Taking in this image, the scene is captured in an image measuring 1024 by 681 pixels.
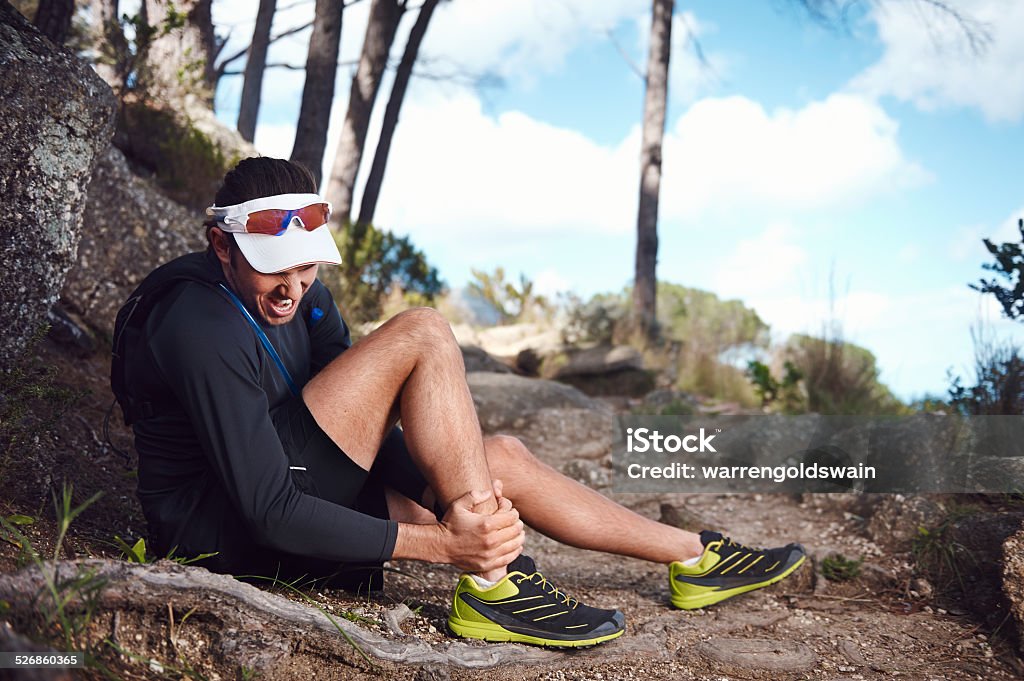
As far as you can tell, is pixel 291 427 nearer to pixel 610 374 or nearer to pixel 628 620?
pixel 628 620

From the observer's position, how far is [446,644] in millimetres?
2354

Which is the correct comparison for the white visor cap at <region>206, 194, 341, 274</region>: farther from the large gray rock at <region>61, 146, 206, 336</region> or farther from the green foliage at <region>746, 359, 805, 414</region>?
the green foliage at <region>746, 359, 805, 414</region>

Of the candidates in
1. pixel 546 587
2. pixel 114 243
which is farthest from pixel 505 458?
pixel 114 243

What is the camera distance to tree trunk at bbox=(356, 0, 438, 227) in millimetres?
9266

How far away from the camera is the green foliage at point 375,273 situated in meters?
7.91

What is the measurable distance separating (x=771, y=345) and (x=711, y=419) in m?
5.03

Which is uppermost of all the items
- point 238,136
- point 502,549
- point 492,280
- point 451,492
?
point 238,136

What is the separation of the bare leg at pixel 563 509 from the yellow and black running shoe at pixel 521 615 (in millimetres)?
271

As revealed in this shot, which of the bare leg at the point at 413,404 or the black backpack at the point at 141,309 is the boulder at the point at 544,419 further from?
the black backpack at the point at 141,309

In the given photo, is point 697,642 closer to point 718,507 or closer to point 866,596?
point 866,596

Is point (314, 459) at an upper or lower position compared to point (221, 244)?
lower

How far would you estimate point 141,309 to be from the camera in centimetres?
Answer: 219

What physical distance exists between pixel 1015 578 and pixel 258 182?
251 centimetres

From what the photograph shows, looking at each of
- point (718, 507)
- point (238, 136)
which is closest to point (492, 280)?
point (238, 136)
